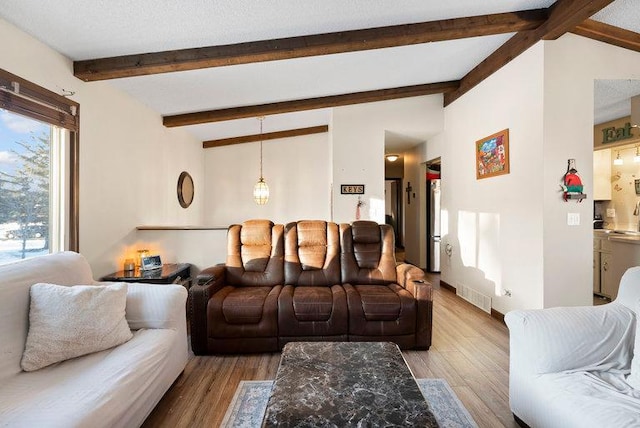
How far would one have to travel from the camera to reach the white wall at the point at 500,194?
116 inches

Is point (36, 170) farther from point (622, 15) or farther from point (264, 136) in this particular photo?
point (622, 15)

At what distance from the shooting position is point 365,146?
195 inches

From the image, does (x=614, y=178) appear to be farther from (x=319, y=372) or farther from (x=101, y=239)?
(x=101, y=239)

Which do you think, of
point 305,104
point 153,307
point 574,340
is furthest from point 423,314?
point 305,104

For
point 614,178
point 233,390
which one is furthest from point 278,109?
point 614,178

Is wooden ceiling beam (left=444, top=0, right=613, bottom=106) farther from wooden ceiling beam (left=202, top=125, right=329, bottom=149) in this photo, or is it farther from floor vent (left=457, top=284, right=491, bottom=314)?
wooden ceiling beam (left=202, top=125, right=329, bottom=149)

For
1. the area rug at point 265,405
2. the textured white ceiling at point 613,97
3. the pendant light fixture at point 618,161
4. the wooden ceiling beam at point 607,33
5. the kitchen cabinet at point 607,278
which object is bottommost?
the area rug at point 265,405

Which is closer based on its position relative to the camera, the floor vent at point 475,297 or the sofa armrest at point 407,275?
the sofa armrest at point 407,275

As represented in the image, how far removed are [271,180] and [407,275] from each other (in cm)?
430

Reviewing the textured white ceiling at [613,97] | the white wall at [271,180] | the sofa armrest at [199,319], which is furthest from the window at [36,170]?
the textured white ceiling at [613,97]

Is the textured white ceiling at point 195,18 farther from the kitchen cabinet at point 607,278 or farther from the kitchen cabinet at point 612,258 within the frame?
the kitchen cabinet at point 607,278

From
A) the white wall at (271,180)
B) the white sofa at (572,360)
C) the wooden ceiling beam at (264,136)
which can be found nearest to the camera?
the white sofa at (572,360)

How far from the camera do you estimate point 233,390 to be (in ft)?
6.76

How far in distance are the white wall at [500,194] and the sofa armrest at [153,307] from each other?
320cm
